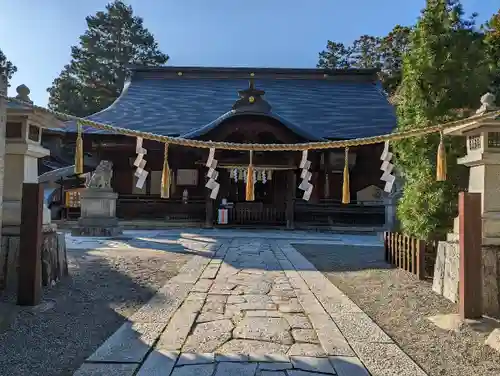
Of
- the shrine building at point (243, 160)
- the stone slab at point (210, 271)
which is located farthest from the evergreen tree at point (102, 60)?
the stone slab at point (210, 271)

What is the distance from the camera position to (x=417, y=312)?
4.70m

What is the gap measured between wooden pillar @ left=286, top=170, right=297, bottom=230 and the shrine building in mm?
41

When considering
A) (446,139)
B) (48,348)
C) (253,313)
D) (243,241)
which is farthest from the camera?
(243,241)

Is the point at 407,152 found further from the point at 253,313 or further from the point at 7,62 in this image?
the point at 7,62

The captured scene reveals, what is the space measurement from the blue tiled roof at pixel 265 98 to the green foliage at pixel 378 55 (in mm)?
7197

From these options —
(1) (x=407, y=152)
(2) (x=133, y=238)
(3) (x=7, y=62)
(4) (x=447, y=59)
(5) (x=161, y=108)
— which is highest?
(3) (x=7, y=62)

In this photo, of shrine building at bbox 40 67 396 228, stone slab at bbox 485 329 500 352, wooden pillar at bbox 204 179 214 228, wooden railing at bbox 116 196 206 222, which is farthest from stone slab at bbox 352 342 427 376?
wooden railing at bbox 116 196 206 222

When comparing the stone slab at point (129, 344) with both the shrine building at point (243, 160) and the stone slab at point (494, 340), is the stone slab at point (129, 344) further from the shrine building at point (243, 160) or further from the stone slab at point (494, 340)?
the shrine building at point (243, 160)

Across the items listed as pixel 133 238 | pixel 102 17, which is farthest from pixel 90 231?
pixel 102 17

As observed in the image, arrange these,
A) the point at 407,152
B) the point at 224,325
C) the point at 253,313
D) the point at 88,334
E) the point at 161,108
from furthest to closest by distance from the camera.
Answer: the point at 161,108 < the point at 407,152 < the point at 253,313 < the point at 224,325 < the point at 88,334

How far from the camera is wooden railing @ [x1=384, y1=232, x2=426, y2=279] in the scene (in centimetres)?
648

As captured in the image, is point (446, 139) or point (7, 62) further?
point (7, 62)

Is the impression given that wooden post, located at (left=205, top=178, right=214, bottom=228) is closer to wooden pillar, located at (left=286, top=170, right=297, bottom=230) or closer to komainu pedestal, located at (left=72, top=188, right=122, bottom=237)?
wooden pillar, located at (left=286, top=170, right=297, bottom=230)

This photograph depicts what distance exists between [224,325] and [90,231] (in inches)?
380
